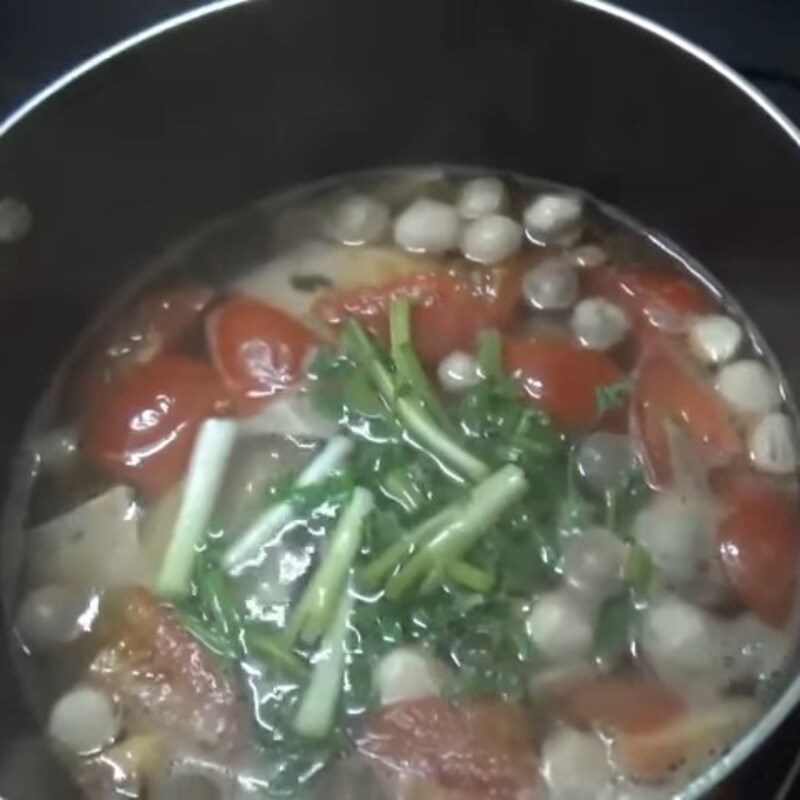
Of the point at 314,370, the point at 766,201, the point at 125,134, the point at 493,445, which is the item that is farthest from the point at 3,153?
the point at 766,201

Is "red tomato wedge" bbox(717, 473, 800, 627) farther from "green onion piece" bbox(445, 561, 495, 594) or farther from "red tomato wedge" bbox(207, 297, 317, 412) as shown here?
"red tomato wedge" bbox(207, 297, 317, 412)

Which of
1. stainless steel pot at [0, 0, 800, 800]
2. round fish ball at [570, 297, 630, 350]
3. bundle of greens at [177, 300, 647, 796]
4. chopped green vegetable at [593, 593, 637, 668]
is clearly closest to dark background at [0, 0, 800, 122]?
stainless steel pot at [0, 0, 800, 800]

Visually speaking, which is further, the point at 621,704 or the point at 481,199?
the point at 481,199

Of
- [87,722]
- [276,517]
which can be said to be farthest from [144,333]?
[87,722]

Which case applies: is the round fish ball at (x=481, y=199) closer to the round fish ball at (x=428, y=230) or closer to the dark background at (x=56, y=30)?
the round fish ball at (x=428, y=230)

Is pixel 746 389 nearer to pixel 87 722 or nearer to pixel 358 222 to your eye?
pixel 358 222
